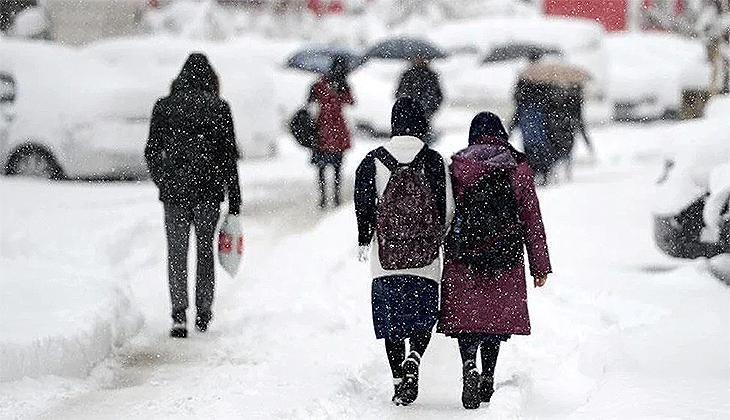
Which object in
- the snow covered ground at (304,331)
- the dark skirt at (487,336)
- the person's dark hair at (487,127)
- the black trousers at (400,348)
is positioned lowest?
the snow covered ground at (304,331)

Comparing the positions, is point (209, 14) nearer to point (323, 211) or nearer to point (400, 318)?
point (323, 211)

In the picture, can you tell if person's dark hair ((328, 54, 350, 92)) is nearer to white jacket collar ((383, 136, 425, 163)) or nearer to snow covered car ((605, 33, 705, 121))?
white jacket collar ((383, 136, 425, 163))

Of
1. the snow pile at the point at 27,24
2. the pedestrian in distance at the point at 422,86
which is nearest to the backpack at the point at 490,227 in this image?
the pedestrian in distance at the point at 422,86

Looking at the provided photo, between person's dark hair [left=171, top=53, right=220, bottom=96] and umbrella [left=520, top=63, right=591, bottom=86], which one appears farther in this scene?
umbrella [left=520, top=63, right=591, bottom=86]

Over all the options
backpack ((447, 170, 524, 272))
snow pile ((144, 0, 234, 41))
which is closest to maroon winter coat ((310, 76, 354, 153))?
backpack ((447, 170, 524, 272))

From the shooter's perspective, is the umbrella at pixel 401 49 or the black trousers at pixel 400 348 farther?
the umbrella at pixel 401 49

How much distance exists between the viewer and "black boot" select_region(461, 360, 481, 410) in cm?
683

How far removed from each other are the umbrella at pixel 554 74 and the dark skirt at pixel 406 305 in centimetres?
941

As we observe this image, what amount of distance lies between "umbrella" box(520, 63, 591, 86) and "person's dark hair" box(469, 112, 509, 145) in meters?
9.25

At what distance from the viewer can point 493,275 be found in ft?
22.1

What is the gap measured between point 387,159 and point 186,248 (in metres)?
2.37

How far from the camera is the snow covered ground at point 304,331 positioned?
22.7ft

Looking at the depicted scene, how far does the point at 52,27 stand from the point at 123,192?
12002 mm

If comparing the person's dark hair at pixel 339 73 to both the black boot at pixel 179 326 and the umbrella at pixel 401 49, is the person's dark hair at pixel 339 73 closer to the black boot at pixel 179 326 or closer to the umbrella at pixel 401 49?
the black boot at pixel 179 326
